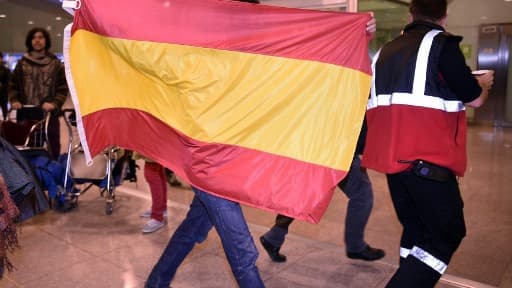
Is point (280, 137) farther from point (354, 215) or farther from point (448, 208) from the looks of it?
point (354, 215)

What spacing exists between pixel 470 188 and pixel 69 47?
481 cm

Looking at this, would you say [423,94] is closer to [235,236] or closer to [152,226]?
[235,236]

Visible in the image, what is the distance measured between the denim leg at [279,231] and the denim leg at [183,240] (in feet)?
2.66

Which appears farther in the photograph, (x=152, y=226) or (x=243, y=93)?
(x=152, y=226)

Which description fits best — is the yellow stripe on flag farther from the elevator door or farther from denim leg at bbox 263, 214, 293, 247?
the elevator door

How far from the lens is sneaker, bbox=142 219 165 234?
419cm

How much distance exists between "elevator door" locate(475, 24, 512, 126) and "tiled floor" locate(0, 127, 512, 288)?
65.8 inches

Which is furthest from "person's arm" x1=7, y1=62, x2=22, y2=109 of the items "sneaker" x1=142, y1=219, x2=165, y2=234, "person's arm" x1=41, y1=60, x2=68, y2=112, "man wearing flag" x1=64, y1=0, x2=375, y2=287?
"man wearing flag" x1=64, y1=0, x2=375, y2=287

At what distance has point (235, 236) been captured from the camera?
92.4 inches

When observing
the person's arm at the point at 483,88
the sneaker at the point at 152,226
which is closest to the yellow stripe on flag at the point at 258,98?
the person's arm at the point at 483,88

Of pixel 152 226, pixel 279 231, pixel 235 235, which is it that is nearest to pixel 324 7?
pixel 279 231

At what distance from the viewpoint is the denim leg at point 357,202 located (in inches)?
132

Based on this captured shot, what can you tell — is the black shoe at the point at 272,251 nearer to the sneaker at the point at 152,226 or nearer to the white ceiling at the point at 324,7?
the sneaker at the point at 152,226

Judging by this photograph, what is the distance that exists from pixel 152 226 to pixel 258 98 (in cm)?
231
